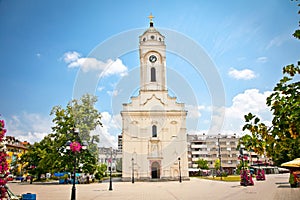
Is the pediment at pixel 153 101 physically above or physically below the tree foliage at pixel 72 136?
above

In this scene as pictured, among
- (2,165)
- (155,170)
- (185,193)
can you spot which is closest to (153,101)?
(155,170)

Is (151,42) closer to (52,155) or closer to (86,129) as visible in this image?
(86,129)

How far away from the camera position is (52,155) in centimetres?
→ 3853

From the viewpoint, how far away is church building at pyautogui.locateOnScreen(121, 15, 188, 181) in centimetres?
4741

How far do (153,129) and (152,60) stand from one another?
14745 mm

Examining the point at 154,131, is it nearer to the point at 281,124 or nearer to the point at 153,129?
the point at 153,129

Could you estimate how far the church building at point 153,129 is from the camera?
47406 millimetres

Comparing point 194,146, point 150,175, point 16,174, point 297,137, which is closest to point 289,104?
point 297,137

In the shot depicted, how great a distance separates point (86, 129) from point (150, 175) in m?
15.5

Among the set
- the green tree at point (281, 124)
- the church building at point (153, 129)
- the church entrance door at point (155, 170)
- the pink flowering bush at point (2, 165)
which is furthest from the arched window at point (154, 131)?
the green tree at point (281, 124)

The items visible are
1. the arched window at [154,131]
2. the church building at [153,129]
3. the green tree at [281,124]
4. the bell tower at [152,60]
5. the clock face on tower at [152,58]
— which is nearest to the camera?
the green tree at [281,124]

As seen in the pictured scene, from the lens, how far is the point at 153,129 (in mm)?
49781

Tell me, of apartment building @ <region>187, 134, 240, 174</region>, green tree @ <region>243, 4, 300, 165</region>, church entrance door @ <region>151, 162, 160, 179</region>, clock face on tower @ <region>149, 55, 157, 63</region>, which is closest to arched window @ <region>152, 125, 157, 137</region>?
church entrance door @ <region>151, 162, 160, 179</region>

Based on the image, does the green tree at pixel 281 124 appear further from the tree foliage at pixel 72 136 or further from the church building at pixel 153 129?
the church building at pixel 153 129
